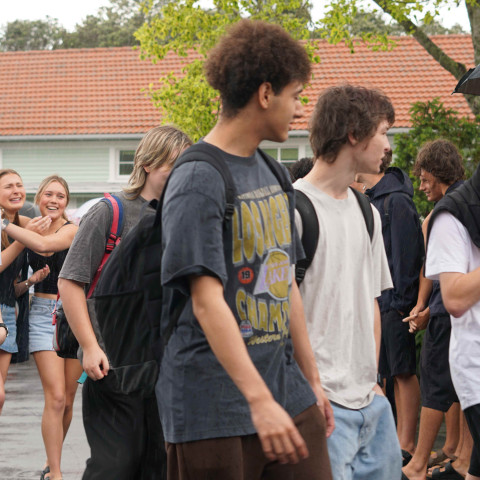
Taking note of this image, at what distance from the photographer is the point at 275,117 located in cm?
300

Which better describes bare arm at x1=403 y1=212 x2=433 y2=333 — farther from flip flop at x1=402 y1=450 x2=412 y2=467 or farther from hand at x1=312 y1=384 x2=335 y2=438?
hand at x1=312 y1=384 x2=335 y2=438

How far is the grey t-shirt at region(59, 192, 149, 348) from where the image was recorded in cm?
446

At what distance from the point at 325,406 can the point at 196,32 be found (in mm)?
15818

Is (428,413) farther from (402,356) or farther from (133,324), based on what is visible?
(133,324)

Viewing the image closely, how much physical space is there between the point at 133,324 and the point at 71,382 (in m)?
3.24

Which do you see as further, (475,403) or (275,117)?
(475,403)

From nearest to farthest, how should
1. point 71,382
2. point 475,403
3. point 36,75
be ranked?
point 475,403 → point 71,382 → point 36,75

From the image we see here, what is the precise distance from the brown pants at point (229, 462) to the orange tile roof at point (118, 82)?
90.8 feet

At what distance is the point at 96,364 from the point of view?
4328 mm

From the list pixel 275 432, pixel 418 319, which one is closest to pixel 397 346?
pixel 418 319

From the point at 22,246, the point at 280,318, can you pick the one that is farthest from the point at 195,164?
the point at 22,246

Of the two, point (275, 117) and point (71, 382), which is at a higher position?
point (275, 117)

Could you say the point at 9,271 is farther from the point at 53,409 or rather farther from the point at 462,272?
the point at 462,272

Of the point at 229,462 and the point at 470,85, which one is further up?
the point at 470,85
